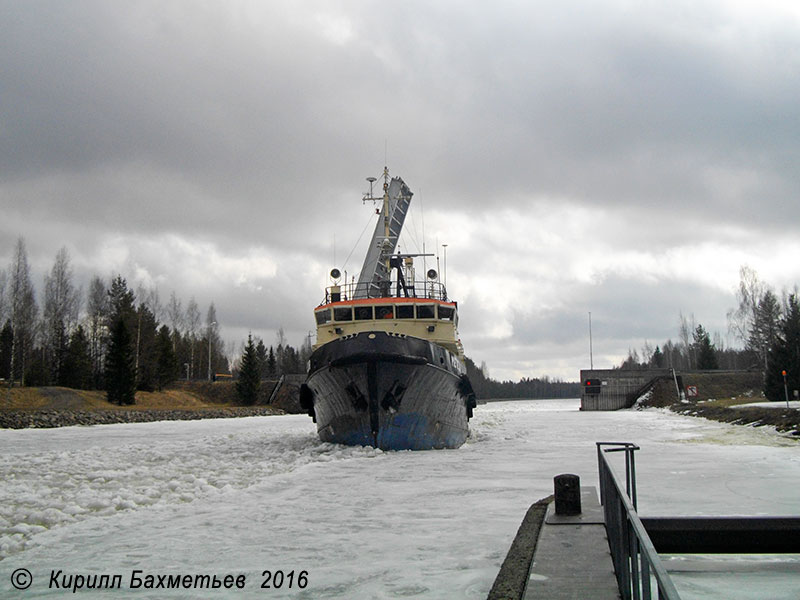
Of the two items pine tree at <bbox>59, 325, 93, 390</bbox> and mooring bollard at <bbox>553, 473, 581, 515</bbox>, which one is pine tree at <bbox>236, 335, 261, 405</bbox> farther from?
mooring bollard at <bbox>553, 473, 581, 515</bbox>

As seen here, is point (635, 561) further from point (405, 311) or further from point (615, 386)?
point (615, 386)

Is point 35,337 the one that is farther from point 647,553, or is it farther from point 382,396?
point 647,553

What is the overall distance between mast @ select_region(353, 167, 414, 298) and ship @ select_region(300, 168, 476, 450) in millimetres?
1948

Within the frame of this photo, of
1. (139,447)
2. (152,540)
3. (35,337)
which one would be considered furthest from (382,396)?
(35,337)


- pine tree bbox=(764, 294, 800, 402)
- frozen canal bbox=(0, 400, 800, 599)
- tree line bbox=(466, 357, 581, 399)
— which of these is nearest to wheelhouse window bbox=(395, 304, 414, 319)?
frozen canal bbox=(0, 400, 800, 599)

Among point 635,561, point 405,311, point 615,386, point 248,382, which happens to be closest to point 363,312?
point 405,311

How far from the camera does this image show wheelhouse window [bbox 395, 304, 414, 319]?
18.6 metres

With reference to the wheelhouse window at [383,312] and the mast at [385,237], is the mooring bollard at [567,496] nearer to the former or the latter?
the wheelhouse window at [383,312]

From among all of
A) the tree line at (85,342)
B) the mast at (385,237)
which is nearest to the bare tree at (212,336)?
the tree line at (85,342)

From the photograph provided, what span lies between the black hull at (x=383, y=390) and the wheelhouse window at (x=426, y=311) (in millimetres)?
2640

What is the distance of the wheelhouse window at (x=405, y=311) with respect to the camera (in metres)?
18.6

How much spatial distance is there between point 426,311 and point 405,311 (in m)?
0.62

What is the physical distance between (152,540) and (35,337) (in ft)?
163

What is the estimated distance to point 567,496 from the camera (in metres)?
5.72
